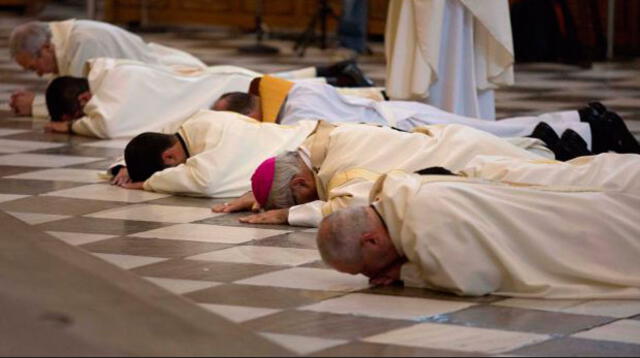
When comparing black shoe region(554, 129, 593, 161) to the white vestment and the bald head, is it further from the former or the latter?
the bald head

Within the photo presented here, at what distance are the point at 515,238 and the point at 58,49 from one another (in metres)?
5.57

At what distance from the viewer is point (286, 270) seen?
545 cm

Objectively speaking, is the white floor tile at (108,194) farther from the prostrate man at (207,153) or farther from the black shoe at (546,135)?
the black shoe at (546,135)

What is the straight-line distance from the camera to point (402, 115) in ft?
25.4

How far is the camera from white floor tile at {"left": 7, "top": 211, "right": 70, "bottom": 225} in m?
6.41

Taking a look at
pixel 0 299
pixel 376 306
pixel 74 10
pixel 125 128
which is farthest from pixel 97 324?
pixel 74 10

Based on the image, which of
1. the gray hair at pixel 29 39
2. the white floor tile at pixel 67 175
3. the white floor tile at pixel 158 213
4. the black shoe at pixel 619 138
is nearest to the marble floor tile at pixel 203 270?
the white floor tile at pixel 158 213

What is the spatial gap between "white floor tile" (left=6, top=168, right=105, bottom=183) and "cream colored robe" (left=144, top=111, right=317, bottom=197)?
0.53 meters

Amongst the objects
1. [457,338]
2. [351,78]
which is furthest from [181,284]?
[351,78]

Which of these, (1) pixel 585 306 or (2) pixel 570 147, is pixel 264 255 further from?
(2) pixel 570 147

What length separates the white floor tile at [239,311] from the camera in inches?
187

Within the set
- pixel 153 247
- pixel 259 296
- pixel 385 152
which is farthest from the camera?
pixel 385 152

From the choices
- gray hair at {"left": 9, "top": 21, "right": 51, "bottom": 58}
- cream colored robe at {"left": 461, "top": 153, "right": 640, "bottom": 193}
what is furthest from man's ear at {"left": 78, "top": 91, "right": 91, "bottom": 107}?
cream colored robe at {"left": 461, "top": 153, "right": 640, "bottom": 193}

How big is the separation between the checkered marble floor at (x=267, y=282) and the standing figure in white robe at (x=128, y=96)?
0.16 meters
